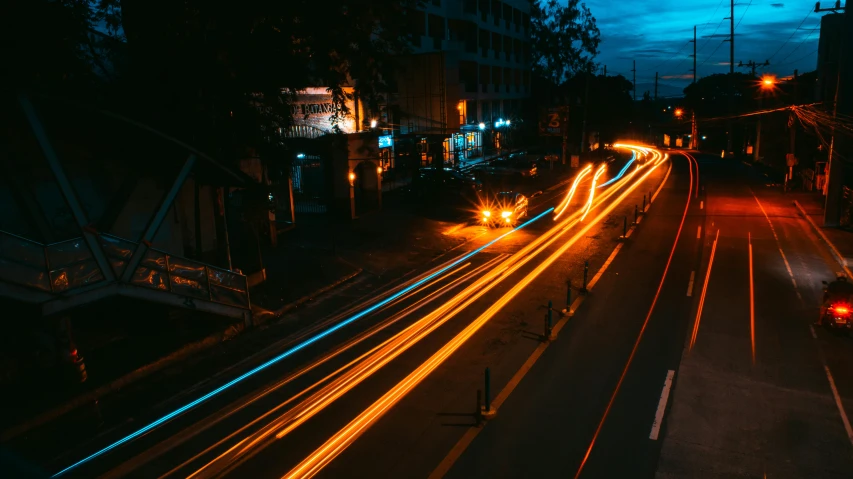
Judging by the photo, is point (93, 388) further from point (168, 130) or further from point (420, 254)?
point (420, 254)

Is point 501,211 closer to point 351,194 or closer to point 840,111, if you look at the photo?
point 351,194

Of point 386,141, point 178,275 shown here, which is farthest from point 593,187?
point 178,275

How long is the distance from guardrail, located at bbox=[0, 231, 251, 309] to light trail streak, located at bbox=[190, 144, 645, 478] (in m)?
4.24

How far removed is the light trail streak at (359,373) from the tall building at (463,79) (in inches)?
526

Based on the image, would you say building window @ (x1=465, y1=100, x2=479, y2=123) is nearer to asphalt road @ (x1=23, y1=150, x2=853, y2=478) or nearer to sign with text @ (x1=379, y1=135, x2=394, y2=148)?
sign with text @ (x1=379, y1=135, x2=394, y2=148)

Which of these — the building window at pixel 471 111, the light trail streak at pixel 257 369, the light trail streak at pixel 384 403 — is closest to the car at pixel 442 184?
the light trail streak at pixel 257 369

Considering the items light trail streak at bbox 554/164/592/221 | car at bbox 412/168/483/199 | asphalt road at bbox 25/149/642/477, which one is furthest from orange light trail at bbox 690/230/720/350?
car at bbox 412/168/483/199

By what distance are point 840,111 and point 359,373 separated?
23.7 m

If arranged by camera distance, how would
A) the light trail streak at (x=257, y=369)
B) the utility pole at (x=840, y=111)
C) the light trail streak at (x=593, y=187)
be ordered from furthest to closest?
the light trail streak at (x=593, y=187) → the utility pole at (x=840, y=111) → the light trail streak at (x=257, y=369)

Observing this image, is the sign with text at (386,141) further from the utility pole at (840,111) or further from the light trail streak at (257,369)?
the utility pole at (840,111)

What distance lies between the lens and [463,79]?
166 ft

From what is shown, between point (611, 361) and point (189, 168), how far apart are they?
32.8 feet

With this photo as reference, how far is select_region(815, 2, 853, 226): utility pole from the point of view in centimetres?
2239

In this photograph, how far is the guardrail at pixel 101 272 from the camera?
913 cm
